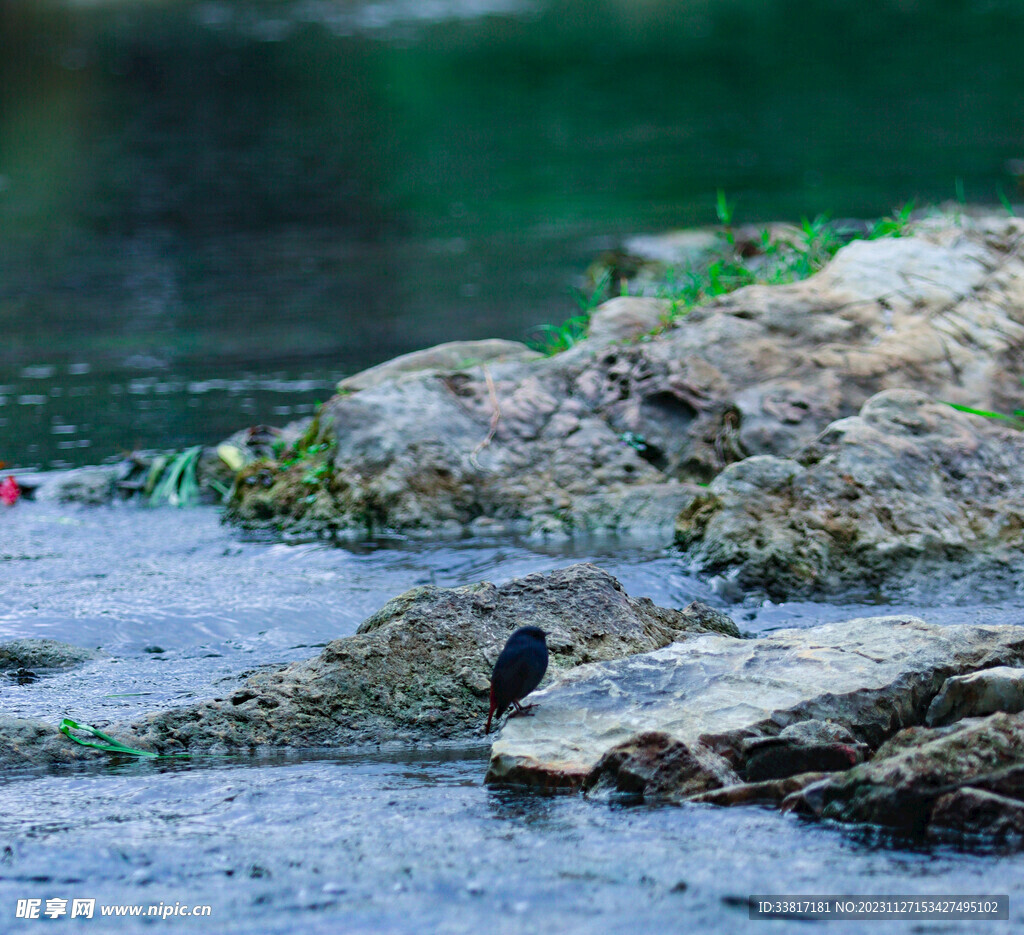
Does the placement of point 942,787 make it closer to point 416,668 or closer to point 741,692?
point 741,692

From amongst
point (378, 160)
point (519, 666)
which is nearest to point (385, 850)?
point (519, 666)

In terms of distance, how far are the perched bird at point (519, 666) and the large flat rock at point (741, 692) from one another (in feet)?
0.36

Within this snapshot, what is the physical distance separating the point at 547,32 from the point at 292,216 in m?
24.8

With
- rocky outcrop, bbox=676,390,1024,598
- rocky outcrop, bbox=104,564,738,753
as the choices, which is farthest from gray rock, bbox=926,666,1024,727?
rocky outcrop, bbox=676,390,1024,598

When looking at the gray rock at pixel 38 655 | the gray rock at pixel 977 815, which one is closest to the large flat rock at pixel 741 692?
the gray rock at pixel 977 815

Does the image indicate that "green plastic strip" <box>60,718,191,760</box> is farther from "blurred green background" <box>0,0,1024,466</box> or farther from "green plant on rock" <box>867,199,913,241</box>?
"green plant on rock" <box>867,199,913,241</box>

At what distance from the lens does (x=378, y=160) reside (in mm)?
25938

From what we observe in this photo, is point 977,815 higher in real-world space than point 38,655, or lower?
higher

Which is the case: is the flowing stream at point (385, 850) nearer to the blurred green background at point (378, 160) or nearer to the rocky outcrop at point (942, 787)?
the rocky outcrop at point (942, 787)

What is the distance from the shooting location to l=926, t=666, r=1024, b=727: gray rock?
3.34 metres

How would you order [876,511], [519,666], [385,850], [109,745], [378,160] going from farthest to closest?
[378,160], [876,511], [109,745], [519,666], [385,850]

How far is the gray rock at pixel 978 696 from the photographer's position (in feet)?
11.0

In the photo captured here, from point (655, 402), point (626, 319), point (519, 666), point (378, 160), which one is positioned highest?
point (378, 160)

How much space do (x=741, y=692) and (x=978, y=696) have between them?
686mm
